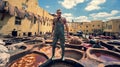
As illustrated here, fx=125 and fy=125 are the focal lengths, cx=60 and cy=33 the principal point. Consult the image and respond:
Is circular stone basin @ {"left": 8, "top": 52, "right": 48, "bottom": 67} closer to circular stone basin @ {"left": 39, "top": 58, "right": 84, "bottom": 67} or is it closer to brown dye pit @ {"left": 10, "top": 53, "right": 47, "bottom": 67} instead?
brown dye pit @ {"left": 10, "top": 53, "right": 47, "bottom": 67}

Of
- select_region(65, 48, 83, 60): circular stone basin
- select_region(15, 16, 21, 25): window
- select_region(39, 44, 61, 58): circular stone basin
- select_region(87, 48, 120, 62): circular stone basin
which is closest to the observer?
select_region(39, 44, 61, 58): circular stone basin

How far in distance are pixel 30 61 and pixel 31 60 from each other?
0.56 ft

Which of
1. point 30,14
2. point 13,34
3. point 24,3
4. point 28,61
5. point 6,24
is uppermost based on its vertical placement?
point 24,3

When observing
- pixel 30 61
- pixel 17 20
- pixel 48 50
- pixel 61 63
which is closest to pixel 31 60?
pixel 30 61

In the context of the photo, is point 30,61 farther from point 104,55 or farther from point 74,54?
point 104,55

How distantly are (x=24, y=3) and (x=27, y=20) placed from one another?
3.32 meters

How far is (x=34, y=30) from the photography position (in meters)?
27.9

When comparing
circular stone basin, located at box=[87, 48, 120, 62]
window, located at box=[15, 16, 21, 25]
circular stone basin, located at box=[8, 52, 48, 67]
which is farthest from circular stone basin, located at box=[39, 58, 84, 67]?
window, located at box=[15, 16, 21, 25]

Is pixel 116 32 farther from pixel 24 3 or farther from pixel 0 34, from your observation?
pixel 0 34

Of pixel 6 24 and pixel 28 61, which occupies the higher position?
pixel 6 24

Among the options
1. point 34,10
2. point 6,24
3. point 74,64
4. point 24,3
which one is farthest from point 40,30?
point 74,64

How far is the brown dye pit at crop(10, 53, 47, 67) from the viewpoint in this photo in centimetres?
815

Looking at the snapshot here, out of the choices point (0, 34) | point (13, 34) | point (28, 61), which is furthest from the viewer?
point (13, 34)

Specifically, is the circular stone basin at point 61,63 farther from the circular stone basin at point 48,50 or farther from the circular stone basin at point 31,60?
the circular stone basin at point 48,50
